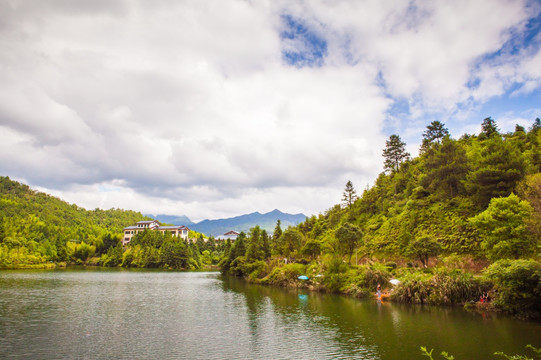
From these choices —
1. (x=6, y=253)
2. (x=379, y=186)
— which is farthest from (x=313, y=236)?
(x=6, y=253)

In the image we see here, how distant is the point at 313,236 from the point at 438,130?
52538 millimetres

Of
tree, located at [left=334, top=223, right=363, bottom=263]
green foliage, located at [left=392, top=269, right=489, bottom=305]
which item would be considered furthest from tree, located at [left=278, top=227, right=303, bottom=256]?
green foliage, located at [left=392, top=269, right=489, bottom=305]

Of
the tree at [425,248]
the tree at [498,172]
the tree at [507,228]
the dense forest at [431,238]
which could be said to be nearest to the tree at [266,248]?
the dense forest at [431,238]

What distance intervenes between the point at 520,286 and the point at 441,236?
2552 cm

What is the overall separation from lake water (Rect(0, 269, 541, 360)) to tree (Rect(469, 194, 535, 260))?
382 inches

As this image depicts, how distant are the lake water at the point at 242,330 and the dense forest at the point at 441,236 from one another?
445cm

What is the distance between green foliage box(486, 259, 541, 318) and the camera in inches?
1217

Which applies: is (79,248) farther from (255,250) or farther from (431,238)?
(431,238)

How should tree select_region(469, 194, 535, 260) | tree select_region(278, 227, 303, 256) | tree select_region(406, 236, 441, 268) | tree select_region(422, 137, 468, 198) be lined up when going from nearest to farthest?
1. tree select_region(469, 194, 535, 260)
2. tree select_region(406, 236, 441, 268)
3. tree select_region(422, 137, 468, 198)
4. tree select_region(278, 227, 303, 256)

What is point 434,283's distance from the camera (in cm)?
4203

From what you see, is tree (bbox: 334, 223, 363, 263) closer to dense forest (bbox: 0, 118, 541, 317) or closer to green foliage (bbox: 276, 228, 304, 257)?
dense forest (bbox: 0, 118, 541, 317)

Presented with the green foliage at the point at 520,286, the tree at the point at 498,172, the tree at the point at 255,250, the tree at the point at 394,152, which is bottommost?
the green foliage at the point at 520,286

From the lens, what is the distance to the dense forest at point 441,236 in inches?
1483

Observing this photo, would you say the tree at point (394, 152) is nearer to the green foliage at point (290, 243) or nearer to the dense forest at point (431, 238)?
the dense forest at point (431, 238)
